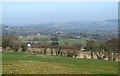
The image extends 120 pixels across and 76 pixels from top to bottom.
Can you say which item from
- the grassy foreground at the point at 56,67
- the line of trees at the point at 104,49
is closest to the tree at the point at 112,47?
the line of trees at the point at 104,49

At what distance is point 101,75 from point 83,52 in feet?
88.3

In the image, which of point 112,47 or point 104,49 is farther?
point 104,49

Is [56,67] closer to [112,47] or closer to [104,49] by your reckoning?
[104,49]

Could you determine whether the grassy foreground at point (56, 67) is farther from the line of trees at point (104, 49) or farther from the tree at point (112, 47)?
the tree at point (112, 47)

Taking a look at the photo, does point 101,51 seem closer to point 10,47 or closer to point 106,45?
point 106,45

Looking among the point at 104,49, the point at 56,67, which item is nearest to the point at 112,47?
the point at 104,49

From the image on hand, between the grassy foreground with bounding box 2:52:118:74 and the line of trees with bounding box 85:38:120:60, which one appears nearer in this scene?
the grassy foreground with bounding box 2:52:118:74

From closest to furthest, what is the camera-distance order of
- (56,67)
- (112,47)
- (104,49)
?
1. (56,67)
2. (112,47)
3. (104,49)

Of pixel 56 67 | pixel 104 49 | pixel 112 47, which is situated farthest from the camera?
pixel 104 49

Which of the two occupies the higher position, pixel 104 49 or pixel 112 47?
pixel 112 47

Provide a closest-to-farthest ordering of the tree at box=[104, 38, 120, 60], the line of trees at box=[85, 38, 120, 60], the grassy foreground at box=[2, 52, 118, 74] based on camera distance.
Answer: the grassy foreground at box=[2, 52, 118, 74]
the line of trees at box=[85, 38, 120, 60]
the tree at box=[104, 38, 120, 60]

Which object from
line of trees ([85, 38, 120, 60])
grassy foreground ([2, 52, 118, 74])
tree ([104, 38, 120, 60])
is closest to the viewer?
grassy foreground ([2, 52, 118, 74])

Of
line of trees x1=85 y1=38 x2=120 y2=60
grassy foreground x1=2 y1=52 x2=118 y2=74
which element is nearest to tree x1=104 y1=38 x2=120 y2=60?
line of trees x1=85 y1=38 x2=120 y2=60

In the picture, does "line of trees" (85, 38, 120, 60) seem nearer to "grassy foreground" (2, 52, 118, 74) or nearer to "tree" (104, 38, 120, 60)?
"tree" (104, 38, 120, 60)
